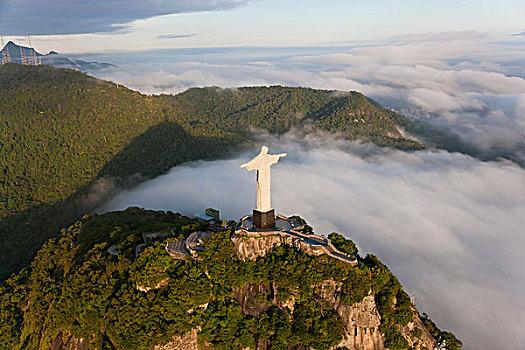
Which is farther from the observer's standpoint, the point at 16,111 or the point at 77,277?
the point at 16,111

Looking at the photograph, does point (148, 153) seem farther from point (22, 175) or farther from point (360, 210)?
point (360, 210)

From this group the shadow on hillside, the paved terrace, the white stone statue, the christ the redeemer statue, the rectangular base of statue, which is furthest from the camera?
the shadow on hillside

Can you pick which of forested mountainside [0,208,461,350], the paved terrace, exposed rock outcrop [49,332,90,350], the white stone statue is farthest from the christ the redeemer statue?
exposed rock outcrop [49,332,90,350]

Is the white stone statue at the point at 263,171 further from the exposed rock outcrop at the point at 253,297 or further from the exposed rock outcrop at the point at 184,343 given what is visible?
the exposed rock outcrop at the point at 184,343

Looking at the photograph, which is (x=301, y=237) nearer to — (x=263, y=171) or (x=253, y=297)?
(x=253, y=297)

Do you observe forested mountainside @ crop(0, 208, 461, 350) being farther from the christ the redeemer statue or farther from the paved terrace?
the christ the redeemer statue

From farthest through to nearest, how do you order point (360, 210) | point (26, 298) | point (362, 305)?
point (360, 210), point (26, 298), point (362, 305)

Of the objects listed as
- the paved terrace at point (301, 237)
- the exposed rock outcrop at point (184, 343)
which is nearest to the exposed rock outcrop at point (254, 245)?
the paved terrace at point (301, 237)

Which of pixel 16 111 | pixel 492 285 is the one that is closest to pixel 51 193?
pixel 16 111
